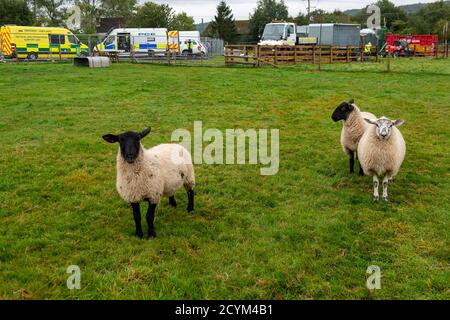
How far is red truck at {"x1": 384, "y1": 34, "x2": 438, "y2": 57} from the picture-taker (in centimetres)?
4278

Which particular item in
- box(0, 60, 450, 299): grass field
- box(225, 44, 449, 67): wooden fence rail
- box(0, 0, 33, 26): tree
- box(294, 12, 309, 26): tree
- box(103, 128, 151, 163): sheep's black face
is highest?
box(294, 12, 309, 26): tree

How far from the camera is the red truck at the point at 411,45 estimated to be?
4278 centimetres

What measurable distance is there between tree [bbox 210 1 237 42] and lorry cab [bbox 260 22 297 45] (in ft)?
107

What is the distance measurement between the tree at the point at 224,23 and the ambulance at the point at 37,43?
3757 centimetres

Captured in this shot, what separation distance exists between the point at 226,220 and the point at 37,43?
3402 cm

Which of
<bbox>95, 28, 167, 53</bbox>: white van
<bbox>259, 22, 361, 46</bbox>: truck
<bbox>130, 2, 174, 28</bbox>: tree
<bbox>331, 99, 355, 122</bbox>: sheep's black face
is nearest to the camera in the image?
<bbox>331, 99, 355, 122</bbox>: sheep's black face

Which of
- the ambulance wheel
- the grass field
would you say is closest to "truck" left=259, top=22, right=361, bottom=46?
the ambulance wheel

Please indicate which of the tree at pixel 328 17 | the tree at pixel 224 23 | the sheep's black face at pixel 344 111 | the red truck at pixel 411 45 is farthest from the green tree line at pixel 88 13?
the sheep's black face at pixel 344 111

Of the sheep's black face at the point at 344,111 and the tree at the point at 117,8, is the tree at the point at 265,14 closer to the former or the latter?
the tree at the point at 117,8

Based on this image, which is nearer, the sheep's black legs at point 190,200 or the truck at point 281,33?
the sheep's black legs at point 190,200

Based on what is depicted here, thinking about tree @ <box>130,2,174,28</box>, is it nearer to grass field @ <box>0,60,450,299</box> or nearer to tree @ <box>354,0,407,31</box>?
tree @ <box>354,0,407,31</box>

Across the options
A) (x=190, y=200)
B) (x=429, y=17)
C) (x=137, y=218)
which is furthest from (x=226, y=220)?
(x=429, y=17)
